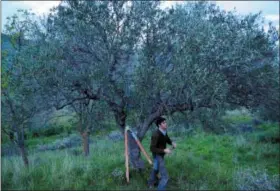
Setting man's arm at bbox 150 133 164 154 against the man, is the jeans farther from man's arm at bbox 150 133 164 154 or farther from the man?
man's arm at bbox 150 133 164 154

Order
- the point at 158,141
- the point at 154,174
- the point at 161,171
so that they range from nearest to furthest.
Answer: the point at 158,141 → the point at 161,171 → the point at 154,174

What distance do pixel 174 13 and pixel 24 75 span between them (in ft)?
16.9

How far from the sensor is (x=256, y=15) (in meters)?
11.7

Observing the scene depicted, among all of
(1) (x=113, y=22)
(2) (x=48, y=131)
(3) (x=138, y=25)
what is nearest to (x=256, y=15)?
(3) (x=138, y=25)

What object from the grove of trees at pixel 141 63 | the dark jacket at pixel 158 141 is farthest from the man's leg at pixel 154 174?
the grove of trees at pixel 141 63

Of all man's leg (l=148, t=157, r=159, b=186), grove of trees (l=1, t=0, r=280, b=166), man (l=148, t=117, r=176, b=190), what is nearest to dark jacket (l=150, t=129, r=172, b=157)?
man (l=148, t=117, r=176, b=190)

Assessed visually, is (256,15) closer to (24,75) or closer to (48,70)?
(48,70)

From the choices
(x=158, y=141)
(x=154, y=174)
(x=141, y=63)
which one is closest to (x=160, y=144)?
(x=158, y=141)

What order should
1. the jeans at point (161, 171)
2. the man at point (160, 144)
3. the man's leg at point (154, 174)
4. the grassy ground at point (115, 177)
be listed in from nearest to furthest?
1. the man at point (160, 144)
2. the jeans at point (161, 171)
3. the man's leg at point (154, 174)
4. the grassy ground at point (115, 177)

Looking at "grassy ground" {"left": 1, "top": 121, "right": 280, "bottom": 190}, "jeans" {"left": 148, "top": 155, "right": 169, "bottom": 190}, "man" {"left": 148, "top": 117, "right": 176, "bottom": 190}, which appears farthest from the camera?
"grassy ground" {"left": 1, "top": 121, "right": 280, "bottom": 190}

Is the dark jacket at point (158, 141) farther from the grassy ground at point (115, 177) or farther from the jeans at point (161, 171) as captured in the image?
the grassy ground at point (115, 177)

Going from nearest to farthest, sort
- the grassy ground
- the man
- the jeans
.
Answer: the man < the jeans < the grassy ground

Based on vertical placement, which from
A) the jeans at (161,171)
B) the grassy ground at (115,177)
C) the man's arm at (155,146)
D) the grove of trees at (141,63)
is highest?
the grove of trees at (141,63)

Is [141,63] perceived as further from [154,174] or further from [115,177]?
[115,177]
